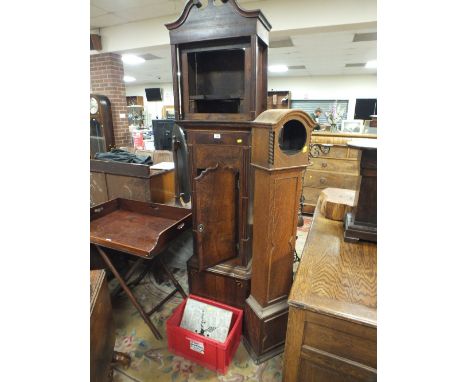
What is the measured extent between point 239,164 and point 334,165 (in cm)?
203

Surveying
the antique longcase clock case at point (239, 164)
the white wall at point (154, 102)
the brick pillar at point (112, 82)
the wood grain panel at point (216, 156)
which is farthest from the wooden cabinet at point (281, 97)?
the wood grain panel at point (216, 156)

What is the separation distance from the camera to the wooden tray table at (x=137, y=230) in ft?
5.04

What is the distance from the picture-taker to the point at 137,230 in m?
1.76

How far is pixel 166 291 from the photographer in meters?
2.19

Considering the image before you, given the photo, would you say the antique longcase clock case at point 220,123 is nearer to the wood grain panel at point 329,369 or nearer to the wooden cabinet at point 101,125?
the wood grain panel at point 329,369

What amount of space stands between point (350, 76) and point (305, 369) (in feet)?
27.2

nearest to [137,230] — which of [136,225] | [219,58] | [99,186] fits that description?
[136,225]

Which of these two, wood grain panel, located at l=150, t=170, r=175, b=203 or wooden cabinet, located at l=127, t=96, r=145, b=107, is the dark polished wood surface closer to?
wood grain panel, located at l=150, t=170, r=175, b=203

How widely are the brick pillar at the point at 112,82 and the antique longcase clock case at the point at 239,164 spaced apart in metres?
2.94

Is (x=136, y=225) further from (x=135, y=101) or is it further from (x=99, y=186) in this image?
(x=135, y=101)
